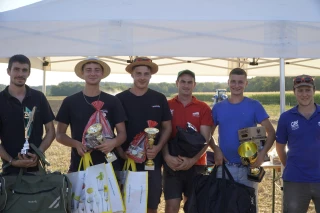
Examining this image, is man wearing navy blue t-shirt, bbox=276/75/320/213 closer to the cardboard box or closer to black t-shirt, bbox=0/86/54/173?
the cardboard box

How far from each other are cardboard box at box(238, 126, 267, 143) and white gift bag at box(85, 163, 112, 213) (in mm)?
1167

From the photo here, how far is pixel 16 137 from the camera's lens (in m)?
Result: 2.84

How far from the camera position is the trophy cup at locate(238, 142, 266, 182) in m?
2.96

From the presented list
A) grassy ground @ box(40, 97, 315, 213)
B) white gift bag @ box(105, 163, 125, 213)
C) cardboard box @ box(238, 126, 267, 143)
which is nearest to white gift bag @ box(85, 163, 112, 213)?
white gift bag @ box(105, 163, 125, 213)

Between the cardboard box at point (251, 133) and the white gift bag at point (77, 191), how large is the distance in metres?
1.33

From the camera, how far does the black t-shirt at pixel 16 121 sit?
2.81m

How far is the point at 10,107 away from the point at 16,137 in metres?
0.24

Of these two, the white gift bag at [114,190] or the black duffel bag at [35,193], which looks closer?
the black duffel bag at [35,193]

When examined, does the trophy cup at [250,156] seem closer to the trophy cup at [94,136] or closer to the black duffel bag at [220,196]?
the black duffel bag at [220,196]

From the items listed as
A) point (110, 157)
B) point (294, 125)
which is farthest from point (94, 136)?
point (294, 125)

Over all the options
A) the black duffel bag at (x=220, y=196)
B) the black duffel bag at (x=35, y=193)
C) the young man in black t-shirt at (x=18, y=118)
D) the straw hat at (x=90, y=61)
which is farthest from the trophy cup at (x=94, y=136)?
the black duffel bag at (x=220, y=196)

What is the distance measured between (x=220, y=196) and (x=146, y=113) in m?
0.93

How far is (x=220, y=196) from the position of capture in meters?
3.00

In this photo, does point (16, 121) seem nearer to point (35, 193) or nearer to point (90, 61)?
point (35, 193)
